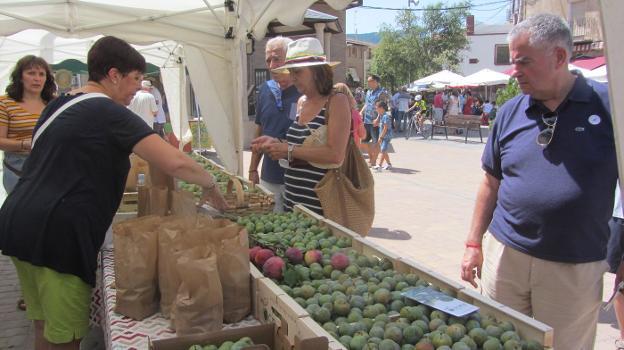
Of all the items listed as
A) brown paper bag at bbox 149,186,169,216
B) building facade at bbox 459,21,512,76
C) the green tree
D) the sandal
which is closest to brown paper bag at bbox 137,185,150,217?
brown paper bag at bbox 149,186,169,216

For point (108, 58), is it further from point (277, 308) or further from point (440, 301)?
point (440, 301)

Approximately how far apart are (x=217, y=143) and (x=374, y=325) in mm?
4105

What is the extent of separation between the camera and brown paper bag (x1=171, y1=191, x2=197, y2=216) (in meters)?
2.75

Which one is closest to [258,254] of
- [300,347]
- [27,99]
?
[300,347]

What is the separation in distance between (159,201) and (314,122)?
0.97 m

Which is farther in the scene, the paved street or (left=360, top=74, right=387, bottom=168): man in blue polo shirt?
(left=360, top=74, right=387, bottom=168): man in blue polo shirt

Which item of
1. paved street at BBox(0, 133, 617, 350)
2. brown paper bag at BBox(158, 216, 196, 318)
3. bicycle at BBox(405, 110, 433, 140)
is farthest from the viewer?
bicycle at BBox(405, 110, 433, 140)

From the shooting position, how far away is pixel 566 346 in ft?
7.14

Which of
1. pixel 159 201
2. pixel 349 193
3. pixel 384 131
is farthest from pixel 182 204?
pixel 384 131

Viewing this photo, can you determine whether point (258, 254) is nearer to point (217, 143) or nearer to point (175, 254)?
point (175, 254)

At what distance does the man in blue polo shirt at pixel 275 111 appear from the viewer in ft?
13.0

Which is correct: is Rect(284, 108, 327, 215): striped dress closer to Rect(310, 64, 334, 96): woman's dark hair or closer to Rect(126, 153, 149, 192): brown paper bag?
Rect(310, 64, 334, 96): woman's dark hair

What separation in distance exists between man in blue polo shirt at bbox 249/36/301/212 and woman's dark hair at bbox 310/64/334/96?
0.81 m

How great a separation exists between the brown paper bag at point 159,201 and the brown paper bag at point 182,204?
0.05 metres
